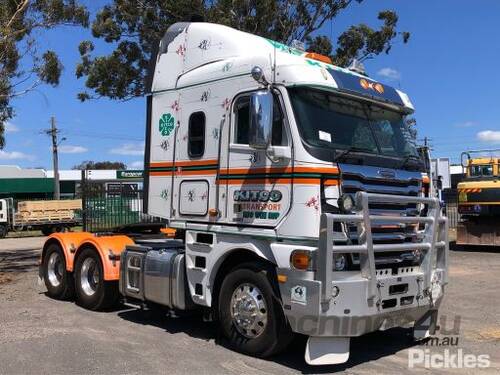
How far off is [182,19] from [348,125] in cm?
1153

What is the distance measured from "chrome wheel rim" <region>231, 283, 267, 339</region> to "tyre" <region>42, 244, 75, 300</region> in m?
4.21

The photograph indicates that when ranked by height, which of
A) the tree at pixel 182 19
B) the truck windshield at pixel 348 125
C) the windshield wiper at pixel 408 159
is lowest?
the windshield wiper at pixel 408 159

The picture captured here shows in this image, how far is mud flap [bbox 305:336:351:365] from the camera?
581cm

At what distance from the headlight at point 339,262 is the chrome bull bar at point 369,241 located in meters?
0.16

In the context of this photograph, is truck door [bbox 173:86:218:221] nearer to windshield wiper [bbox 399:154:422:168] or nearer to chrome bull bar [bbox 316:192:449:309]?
chrome bull bar [bbox 316:192:449:309]

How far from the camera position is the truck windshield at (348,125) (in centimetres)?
617

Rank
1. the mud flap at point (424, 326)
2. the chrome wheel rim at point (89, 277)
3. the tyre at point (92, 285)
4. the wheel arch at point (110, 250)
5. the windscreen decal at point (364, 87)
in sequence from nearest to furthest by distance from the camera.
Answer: the windscreen decal at point (364, 87) < the mud flap at point (424, 326) < the wheel arch at point (110, 250) < the tyre at point (92, 285) < the chrome wheel rim at point (89, 277)

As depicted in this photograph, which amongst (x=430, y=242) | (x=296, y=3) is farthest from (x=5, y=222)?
(x=430, y=242)

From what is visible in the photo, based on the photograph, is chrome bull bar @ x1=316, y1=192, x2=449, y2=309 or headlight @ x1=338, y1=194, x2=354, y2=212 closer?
chrome bull bar @ x1=316, y1=192, x2=449, y2=309

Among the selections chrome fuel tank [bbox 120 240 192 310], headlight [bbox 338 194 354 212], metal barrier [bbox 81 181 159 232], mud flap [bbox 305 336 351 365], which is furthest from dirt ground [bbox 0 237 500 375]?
metal barrier [bbox 81 181 159 232]

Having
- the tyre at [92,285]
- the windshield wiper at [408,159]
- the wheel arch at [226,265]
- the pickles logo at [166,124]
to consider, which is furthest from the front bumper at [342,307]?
the tyre at [92,285]

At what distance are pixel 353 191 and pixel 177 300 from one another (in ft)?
9.00

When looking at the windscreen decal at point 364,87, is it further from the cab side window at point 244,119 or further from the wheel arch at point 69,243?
the wheel arch at point 69,243

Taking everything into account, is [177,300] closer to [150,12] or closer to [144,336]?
[144,336]
